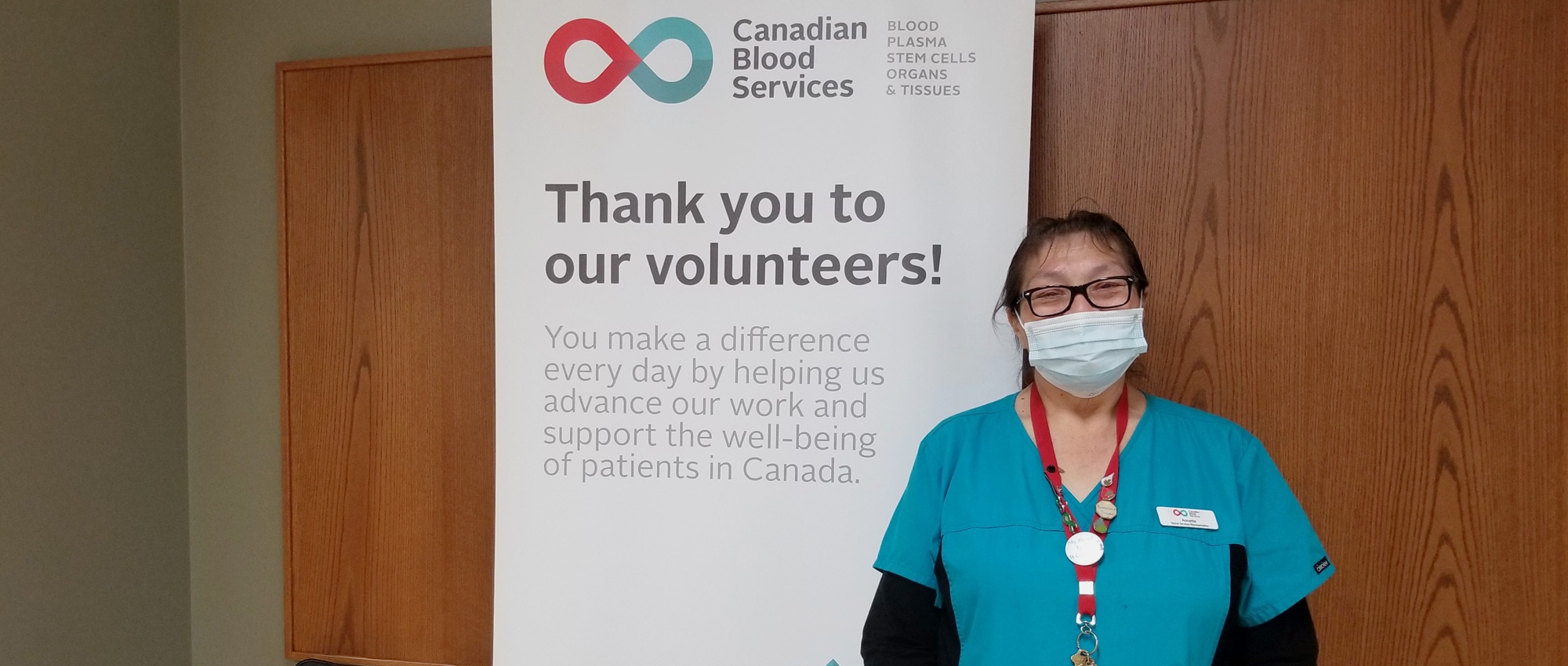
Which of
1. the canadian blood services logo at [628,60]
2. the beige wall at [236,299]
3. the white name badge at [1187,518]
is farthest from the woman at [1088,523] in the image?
the beige wall at [236,299]

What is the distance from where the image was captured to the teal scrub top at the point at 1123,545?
1.21 meters

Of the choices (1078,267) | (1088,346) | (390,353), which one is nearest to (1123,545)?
(1088,346)

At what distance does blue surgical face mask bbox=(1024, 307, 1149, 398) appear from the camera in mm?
1271

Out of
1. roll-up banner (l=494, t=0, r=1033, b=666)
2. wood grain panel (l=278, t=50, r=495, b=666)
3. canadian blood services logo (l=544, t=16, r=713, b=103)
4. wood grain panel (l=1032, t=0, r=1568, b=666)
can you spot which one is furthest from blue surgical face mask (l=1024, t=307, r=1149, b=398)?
wood grain panel (l=278, t=50, r=495, b=666)

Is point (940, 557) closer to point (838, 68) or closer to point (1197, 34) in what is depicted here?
point (838, 68)

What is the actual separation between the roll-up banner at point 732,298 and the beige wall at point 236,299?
817 mm

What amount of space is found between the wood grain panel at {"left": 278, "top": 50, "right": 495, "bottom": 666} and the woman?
121 centimetres

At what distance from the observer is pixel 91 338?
84.3 inches

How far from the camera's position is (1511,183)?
5.51ft

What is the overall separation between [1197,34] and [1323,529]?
3.35ft

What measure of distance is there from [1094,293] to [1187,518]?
341 mm

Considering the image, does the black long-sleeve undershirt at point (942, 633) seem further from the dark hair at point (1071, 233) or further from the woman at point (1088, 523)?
the dark hair at point (1071, 233)

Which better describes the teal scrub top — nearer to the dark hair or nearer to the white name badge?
the white name badge

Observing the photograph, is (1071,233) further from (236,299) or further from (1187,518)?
(236,299)
